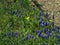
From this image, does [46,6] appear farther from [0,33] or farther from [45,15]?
[0,33]

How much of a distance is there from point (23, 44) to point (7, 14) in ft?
6.75

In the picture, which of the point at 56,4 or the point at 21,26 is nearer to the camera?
the point at 21,26

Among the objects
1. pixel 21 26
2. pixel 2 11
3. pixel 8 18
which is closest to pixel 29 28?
pixel 21 26

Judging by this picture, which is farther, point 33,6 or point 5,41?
point 33,6

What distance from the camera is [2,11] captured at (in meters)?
7.12

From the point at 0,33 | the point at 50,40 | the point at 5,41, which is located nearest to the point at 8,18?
the point at 0,33

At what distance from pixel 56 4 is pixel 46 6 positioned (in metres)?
0.32

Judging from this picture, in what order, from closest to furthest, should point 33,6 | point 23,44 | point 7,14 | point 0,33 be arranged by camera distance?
point 23,44, point 0,33, point 7,14, point 33,6

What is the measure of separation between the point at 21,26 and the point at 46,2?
62.1 inches

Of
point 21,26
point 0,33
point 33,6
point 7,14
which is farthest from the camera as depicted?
point 33,6

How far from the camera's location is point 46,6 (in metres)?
7.47

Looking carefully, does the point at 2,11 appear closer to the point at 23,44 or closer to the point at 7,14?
the point at 7,14

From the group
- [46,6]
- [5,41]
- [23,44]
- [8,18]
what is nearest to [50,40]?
[23,44]

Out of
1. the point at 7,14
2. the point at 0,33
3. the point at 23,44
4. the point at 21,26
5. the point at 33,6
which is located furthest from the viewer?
the point at 33,6
